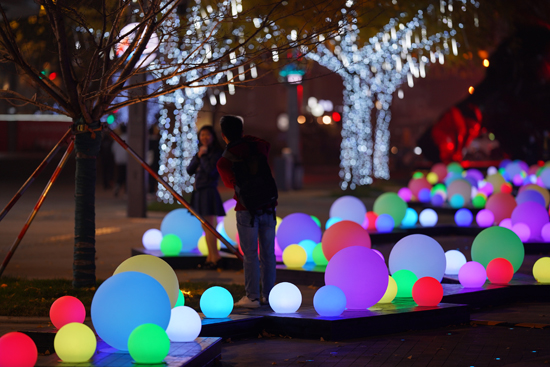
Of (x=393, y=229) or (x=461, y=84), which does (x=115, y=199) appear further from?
(x=461, y=84)

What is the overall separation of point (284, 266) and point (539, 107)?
55.9ft

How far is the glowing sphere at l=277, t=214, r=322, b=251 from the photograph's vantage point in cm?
995

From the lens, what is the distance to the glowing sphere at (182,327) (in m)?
5.57

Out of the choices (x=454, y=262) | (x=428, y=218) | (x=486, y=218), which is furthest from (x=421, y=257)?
(x=428, y=218)

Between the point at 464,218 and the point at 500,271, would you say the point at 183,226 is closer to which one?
the point at 500,271

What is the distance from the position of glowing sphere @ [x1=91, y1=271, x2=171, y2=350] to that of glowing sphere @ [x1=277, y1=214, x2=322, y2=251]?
4936mm

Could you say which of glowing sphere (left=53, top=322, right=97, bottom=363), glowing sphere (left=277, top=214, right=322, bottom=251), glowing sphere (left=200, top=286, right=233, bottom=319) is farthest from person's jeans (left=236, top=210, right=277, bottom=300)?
glowing sphere (left=277, top=214, right=322, bottom=251)

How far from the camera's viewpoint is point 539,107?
2367 cm

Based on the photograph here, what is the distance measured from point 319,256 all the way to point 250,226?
2669mm

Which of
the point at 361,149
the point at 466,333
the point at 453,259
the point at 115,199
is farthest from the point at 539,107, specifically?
the point at 466,333

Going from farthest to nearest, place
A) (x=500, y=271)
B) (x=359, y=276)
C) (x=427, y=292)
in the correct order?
(x=500, y=271), (x=427, y=292), (x=359, y=276)

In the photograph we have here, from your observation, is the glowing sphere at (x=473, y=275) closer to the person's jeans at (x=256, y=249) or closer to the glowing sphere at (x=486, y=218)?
the person's jeans at (x=256, y=249)

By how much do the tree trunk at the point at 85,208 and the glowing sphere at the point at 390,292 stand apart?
3.47 m

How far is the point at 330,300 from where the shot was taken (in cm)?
644
